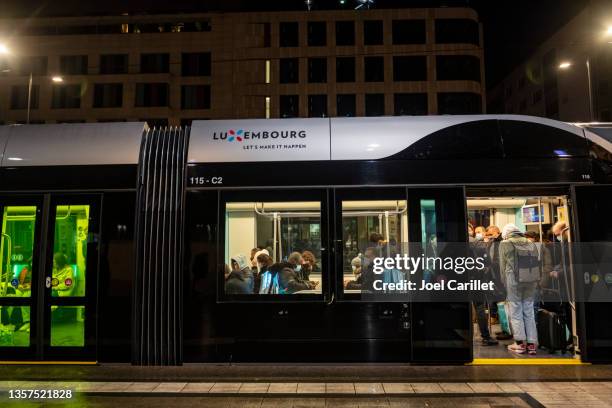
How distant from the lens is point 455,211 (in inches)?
242

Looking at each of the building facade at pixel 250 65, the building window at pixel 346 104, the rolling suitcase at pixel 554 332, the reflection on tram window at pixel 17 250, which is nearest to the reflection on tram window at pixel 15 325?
the reflection on tram window at pixel 17 250

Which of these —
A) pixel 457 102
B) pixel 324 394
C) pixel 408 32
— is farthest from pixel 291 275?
pixel 408 32

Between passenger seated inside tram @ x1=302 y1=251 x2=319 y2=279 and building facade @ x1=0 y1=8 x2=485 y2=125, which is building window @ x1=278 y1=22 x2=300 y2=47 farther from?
passenger seated inside tram @ x1=302 y1=251 x2=319 y2=279

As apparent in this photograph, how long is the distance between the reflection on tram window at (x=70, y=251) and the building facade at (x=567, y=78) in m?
38.6

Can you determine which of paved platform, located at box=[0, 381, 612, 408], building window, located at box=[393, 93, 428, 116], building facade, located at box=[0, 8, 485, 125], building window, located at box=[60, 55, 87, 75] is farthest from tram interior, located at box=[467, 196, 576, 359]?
building window, located at box=[60, 55, 87, 75]

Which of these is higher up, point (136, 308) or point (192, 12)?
point (192, 12)

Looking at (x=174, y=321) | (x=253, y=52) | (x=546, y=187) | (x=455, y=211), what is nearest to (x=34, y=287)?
(x=174, y=321)

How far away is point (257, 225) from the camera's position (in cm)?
615

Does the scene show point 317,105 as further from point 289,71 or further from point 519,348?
point 519,348

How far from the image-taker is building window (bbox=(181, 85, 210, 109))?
4334cm

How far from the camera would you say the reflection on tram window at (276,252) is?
608 centimetres

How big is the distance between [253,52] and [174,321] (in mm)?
39913

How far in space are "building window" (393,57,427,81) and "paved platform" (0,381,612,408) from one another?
3954cm

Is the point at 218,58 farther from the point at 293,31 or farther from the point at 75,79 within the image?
the point at 75,79
